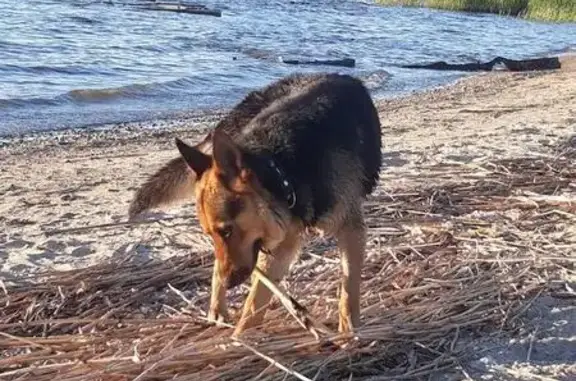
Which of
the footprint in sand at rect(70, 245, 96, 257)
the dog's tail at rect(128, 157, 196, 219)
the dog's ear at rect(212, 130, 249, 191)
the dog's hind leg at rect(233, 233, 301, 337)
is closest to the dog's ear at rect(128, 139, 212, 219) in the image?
the dog's tail at rect(128, 157, 196, 219)

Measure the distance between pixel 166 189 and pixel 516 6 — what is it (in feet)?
119

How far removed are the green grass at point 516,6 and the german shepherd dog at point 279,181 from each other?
31.6 metres

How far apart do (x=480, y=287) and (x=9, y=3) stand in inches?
1044

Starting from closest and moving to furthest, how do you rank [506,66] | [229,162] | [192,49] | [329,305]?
[229,162] → [329,305] → [506,66] → [192,49]

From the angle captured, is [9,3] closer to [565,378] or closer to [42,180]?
[42,180]

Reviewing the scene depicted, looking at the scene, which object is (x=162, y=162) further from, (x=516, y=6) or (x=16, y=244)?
(x=516, y=6)

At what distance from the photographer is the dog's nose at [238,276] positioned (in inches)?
143

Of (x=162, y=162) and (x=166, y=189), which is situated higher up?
(x=166, y=189)

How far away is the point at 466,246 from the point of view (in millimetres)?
5113

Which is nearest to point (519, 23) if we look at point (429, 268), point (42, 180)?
point (42, 180)

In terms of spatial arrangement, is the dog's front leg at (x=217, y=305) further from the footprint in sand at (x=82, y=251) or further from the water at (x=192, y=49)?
the water at (x=192, y=49)

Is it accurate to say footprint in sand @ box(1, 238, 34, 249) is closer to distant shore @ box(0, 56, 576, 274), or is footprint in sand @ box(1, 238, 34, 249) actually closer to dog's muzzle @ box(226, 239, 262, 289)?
distant shore @ box(0, 56, 576, 274)

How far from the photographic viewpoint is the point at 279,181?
363cm

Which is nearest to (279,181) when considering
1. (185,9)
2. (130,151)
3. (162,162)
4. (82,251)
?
(82,251)
